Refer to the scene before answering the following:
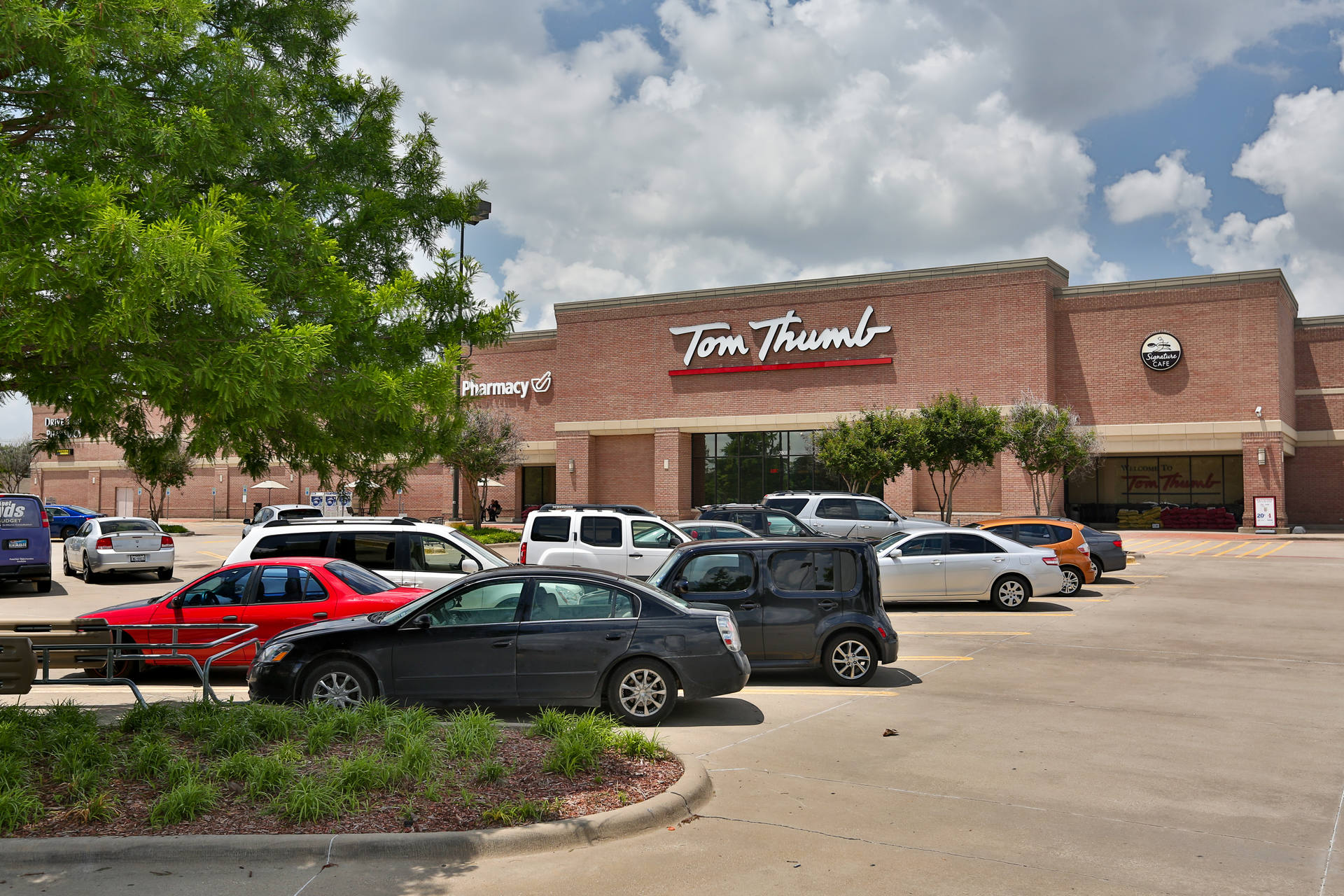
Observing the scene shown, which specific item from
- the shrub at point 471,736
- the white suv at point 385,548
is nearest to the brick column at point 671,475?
the white suv at point 385,548

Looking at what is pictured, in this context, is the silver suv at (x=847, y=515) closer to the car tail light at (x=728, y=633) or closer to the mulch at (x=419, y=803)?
the car tail light at (x=728, y=633)

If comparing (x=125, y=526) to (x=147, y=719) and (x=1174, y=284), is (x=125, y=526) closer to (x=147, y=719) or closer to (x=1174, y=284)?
(x=147, y=719)

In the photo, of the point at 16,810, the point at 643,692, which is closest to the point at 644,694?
the point at 643,692

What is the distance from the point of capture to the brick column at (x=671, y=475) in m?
48.6

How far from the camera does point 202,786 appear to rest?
6137mm

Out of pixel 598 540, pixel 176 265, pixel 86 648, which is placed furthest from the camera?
pixel 598 540

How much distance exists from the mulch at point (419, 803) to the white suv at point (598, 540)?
405 inches

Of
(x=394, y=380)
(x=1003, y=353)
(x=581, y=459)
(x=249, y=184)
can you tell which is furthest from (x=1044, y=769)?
(x=581, y=459)

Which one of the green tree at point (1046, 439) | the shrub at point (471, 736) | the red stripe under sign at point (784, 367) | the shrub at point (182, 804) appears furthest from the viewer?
the red stripe under sign at point (784, 367)

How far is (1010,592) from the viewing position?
18.2 meters

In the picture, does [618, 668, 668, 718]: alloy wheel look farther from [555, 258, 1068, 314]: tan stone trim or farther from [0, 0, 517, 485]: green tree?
[555, 258, 1068, 314]: tan stone trim

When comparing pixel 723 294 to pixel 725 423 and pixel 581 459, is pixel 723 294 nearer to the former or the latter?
pixel 725 423

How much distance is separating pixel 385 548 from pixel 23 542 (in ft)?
39.9

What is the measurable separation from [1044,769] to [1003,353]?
37.5 metres
